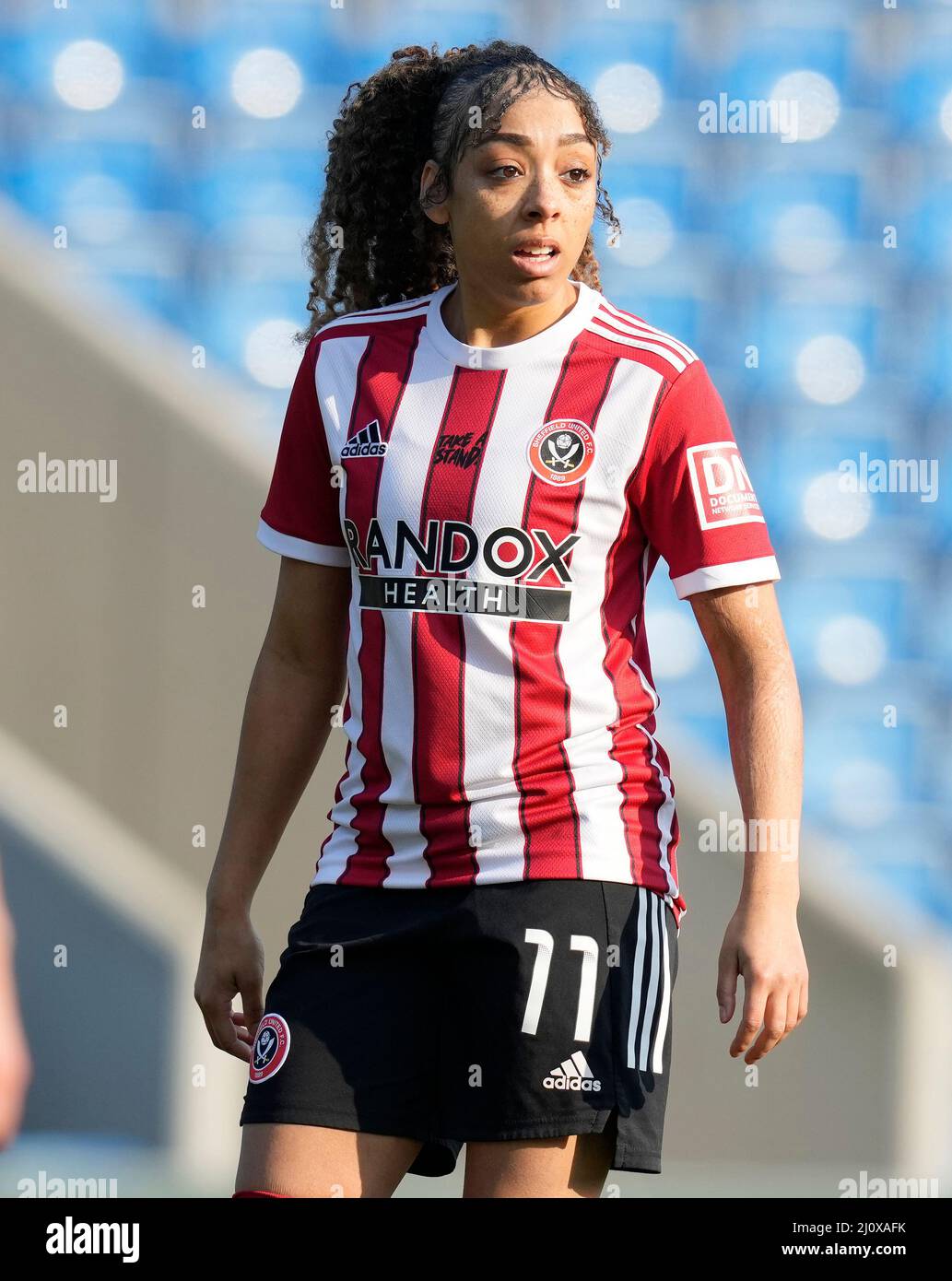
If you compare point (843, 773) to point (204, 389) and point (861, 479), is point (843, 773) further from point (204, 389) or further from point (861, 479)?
point (204, 389)

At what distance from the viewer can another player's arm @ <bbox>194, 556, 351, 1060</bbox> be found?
1.71 m

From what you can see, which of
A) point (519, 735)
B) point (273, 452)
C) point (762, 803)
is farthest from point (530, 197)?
point (273, 452)

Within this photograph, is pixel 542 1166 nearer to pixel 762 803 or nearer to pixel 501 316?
pixel 762 803

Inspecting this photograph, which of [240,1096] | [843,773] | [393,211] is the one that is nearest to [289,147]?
[393,211]

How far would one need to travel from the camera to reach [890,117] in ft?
10.8

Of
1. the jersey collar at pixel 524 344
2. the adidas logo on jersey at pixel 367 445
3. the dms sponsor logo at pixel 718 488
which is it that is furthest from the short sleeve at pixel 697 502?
the adidas logo on jersey at pixel 367 445

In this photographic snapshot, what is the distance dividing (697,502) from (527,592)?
19cm

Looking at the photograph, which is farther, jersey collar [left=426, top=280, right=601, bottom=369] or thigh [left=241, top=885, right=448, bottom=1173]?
jersey collar [left=426, top=280, right=601, bottom=369]

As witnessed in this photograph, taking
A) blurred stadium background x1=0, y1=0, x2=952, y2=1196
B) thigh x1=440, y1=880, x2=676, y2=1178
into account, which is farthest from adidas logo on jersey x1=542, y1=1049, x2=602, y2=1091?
blurred stadium background x1=0, y1=0, x2=952, y2=1196

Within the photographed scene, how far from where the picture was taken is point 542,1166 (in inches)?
55.7

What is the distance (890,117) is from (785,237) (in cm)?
35

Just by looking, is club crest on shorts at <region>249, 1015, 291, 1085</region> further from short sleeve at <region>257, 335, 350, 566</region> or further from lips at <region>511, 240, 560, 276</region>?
lips at <region>511, 240, 560, 276</region>

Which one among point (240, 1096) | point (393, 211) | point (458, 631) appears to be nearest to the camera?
point (458, 631)

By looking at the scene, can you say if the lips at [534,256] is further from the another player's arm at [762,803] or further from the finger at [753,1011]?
the finger at [753,1011]
